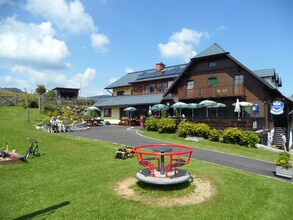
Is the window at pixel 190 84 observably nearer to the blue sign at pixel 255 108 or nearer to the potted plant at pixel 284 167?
the blue sign at pixel 255 108

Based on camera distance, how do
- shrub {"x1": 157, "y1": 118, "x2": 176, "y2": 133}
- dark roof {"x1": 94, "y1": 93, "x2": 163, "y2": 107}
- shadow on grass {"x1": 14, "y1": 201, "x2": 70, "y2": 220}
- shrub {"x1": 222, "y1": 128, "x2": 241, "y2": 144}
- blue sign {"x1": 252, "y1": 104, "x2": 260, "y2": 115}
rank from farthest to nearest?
dark roof {"x1": 94, "y1": 93, "x2": 163, "y2": 107}
blue sign {"x1": 252, "y1": 104, "x2": 260, "y2": 115}
shrub {"x1": 157, "y1": 118, "x2": 176, "y2": 133}
shrub {"x1": 222, "y1": 128, "x2": 241, "y2": 144}
shadow on grass {"x1": 14, "y1": 201, "x2": 70, "y2": 220}

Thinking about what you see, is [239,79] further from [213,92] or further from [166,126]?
[166,126]

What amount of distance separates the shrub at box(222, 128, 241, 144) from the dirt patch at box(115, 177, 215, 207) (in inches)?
484

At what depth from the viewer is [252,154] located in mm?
15922

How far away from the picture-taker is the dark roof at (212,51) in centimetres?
2500

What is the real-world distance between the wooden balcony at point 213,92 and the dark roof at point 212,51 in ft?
12.1

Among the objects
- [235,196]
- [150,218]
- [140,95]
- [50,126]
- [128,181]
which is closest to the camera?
[150,218]

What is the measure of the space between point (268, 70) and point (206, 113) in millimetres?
9792

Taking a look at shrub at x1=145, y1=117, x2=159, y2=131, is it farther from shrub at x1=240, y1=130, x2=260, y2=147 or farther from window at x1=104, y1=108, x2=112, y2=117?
window at x1=104, y1=108, x2=112, y2=117

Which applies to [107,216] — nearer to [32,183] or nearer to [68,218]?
[68,218]

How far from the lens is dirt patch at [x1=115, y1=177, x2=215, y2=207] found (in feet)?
21.1

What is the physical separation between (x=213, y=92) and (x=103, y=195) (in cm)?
2072

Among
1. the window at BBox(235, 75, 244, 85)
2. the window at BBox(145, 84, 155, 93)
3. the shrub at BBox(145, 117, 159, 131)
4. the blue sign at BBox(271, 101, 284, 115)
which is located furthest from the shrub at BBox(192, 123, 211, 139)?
the window at BBox(145, 84, 155, 93)

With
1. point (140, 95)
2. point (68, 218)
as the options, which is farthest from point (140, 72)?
point (68, 218)
